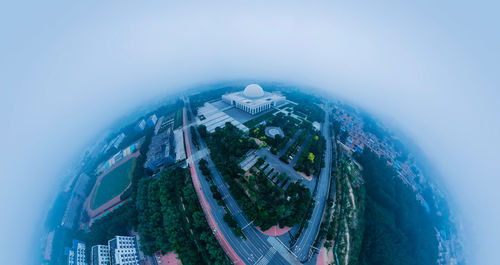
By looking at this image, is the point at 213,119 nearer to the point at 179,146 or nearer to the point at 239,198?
the point at 179,146

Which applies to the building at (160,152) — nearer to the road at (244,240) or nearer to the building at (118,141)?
the road at (244,240)

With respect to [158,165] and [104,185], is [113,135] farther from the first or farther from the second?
[158,165]

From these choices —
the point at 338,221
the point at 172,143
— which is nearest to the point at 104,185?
the point at 172,143

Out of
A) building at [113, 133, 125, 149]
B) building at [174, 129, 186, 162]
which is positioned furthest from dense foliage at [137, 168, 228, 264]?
building at [113, 133, 125, 149]

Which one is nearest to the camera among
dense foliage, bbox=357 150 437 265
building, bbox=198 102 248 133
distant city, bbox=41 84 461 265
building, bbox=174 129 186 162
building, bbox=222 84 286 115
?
distant city, bbox=41 84 461 265

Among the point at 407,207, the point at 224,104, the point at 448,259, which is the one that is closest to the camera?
the point at 448,259

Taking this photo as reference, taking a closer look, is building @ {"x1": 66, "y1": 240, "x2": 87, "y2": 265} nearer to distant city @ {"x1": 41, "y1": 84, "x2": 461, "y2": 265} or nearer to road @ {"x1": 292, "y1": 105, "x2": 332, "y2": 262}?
distant city @ {"x1": 41, "y1": 84, "x2": 461, "y2": 265}

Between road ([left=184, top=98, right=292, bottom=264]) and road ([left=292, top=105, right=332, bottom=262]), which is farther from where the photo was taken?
road ([left=292, top=105, right=332, bottom=262])
